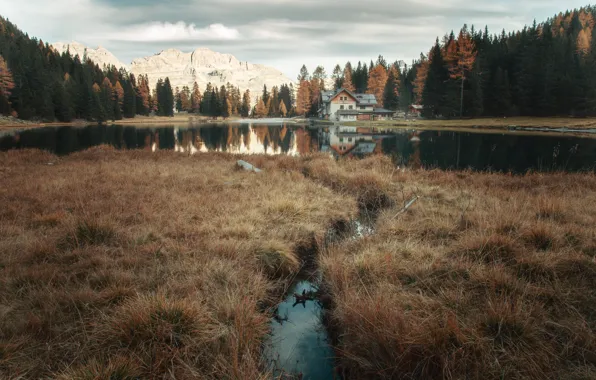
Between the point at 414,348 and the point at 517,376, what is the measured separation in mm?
870

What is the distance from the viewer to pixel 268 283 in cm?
540

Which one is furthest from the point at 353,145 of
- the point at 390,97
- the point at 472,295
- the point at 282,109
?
the point at 282,109

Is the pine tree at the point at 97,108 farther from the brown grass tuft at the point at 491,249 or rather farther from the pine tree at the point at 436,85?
the brown grass tuft at the point at 491,249

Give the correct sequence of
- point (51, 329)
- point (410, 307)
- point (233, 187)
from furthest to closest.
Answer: point (233, 187) < point (410, 307) < point (51, 329)

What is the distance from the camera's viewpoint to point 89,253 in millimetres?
5598

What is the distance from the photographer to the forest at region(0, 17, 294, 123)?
2896 inches

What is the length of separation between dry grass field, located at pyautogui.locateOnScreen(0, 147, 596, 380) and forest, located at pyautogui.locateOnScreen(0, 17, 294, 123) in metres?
81.5

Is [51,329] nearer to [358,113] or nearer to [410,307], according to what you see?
[410,307]

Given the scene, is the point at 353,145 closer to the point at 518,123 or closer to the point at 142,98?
the point at 518,123

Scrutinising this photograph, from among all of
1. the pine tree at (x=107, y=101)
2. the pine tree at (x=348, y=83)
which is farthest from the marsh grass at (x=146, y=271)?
the pine tree at (x=348, y=83)

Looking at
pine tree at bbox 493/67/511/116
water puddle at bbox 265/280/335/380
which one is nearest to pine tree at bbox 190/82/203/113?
pine tree at bbox 493/67/511/116

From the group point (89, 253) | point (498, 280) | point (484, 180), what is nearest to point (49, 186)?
point (89, 253)

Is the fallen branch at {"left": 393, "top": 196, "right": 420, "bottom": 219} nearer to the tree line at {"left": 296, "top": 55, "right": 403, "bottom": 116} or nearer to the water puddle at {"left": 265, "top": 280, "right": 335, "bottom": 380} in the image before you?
the water puddle at {"left": 265, "top": 280, "right": 335, "bottom": 380}

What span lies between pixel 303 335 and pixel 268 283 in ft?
3.56
